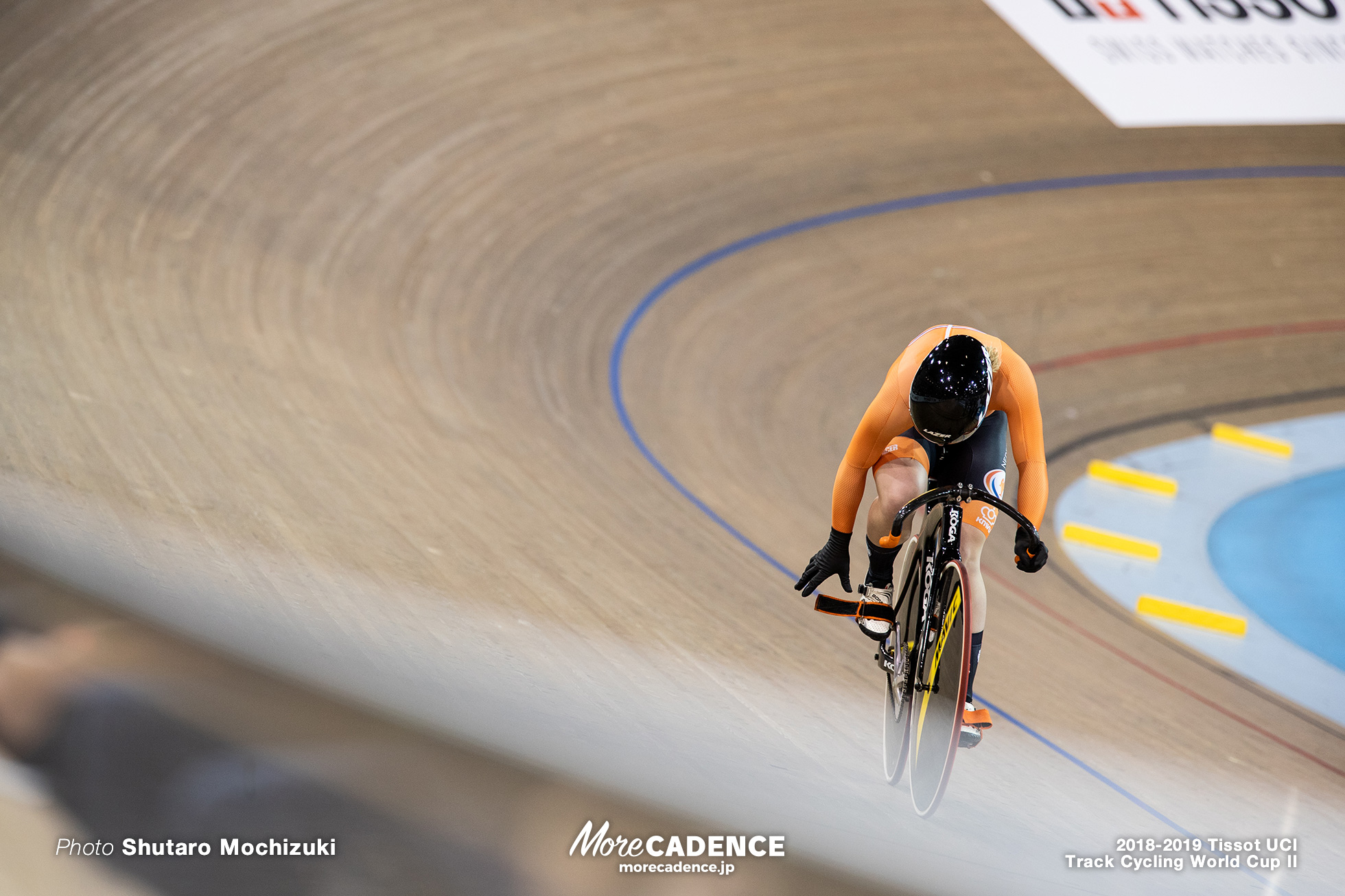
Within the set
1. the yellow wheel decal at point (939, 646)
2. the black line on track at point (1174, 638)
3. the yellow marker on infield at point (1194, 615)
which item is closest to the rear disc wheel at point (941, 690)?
the yellow wheel decal at point (939, 646)

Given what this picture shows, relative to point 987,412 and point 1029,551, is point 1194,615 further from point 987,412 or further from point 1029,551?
point 1029,551

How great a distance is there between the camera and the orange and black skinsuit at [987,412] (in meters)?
2.18

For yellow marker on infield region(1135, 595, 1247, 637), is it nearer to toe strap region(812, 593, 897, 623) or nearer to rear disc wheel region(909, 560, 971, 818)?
toe strap region(812, 593, 897, 623)

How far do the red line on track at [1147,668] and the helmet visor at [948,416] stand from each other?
176cm

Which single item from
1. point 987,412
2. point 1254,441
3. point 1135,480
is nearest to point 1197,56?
point 1254,441

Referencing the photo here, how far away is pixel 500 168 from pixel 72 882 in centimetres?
435

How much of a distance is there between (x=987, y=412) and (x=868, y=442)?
0.25 metres

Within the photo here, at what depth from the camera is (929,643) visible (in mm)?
2154

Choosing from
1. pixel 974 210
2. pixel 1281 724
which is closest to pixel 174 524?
pixel 1281 724

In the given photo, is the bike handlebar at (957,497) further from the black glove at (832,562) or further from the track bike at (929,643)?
the black glove at (832,562)

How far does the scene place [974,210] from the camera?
6047 millimetres

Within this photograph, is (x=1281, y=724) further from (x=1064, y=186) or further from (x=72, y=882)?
(x=1064, y=186)

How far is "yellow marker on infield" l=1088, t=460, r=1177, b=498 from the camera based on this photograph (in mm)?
4672

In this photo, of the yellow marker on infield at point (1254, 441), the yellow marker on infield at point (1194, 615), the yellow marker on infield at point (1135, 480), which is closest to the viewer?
the yellow marker on infield at point (1194, 615)
